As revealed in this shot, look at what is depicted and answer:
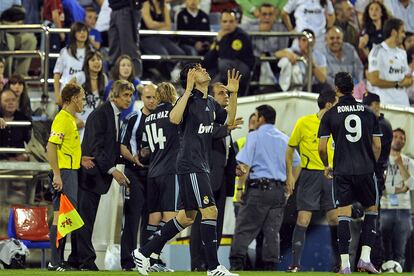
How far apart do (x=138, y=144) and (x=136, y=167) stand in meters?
0.31

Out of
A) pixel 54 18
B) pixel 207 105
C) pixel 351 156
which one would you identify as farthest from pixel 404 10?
pixel 207 105

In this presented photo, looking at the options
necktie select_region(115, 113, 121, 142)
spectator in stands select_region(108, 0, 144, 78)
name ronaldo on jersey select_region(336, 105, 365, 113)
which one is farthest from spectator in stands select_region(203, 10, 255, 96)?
name ronaldo on jersey select_region(336, 105, 365, 113)

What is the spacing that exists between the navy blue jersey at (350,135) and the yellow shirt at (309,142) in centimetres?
219

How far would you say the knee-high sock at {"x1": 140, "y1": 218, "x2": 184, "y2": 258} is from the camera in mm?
15883

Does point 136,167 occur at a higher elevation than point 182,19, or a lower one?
lower

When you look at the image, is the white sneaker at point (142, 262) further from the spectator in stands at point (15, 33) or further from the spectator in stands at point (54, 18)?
the spectator in stands at point (54, 18)

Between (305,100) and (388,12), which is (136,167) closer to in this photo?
(305,100)

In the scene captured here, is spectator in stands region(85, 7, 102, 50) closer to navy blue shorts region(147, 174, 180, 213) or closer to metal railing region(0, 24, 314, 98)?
metal railing region(0, 24, 314, 98)

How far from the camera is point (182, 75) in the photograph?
16.1m

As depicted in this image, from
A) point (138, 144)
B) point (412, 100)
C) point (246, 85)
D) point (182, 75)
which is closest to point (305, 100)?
point (246, 85)

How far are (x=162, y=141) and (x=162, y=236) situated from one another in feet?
6.74

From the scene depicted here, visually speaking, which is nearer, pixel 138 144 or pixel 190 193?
pixel 190 193

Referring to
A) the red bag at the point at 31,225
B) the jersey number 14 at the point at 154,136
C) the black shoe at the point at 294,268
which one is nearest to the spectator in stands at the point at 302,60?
the black shoe at the point at 294,268

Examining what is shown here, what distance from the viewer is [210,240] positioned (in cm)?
1573
